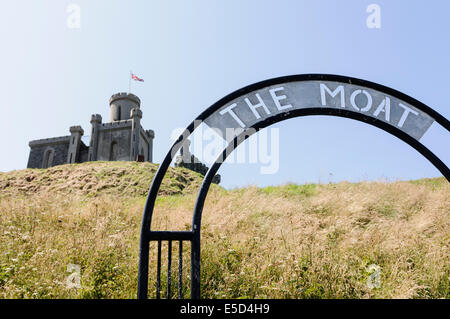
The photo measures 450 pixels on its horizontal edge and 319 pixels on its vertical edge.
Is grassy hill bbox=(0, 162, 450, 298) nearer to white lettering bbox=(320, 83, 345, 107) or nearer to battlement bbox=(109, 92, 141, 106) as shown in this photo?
white lettering bbox=(320, 83, 345, 107)

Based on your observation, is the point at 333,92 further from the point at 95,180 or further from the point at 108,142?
the point at 108,142

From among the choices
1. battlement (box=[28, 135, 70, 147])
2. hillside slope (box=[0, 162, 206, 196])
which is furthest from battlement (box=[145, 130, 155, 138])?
hillside slope (box=[0, 162, 206, 196])

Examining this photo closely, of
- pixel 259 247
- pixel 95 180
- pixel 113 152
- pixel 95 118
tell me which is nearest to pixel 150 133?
pixel 113 152

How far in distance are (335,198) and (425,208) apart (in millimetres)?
2176

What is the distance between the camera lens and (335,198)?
339 inches

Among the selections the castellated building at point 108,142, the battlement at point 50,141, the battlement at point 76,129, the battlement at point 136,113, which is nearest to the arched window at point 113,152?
the castellated building at point 108,142

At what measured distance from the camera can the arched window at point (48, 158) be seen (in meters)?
37.6

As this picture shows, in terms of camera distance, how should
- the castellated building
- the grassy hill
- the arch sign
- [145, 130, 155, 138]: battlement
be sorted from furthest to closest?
[145, 130, 155, 138]: battlement, the castellated building, the grassy hill, the arch sign

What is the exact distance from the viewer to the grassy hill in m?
4.31

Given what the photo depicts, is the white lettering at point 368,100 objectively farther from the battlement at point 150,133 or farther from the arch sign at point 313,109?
the battlement at point 150,133

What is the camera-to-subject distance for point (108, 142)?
36.0 m

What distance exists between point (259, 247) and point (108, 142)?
3399 centimetres
